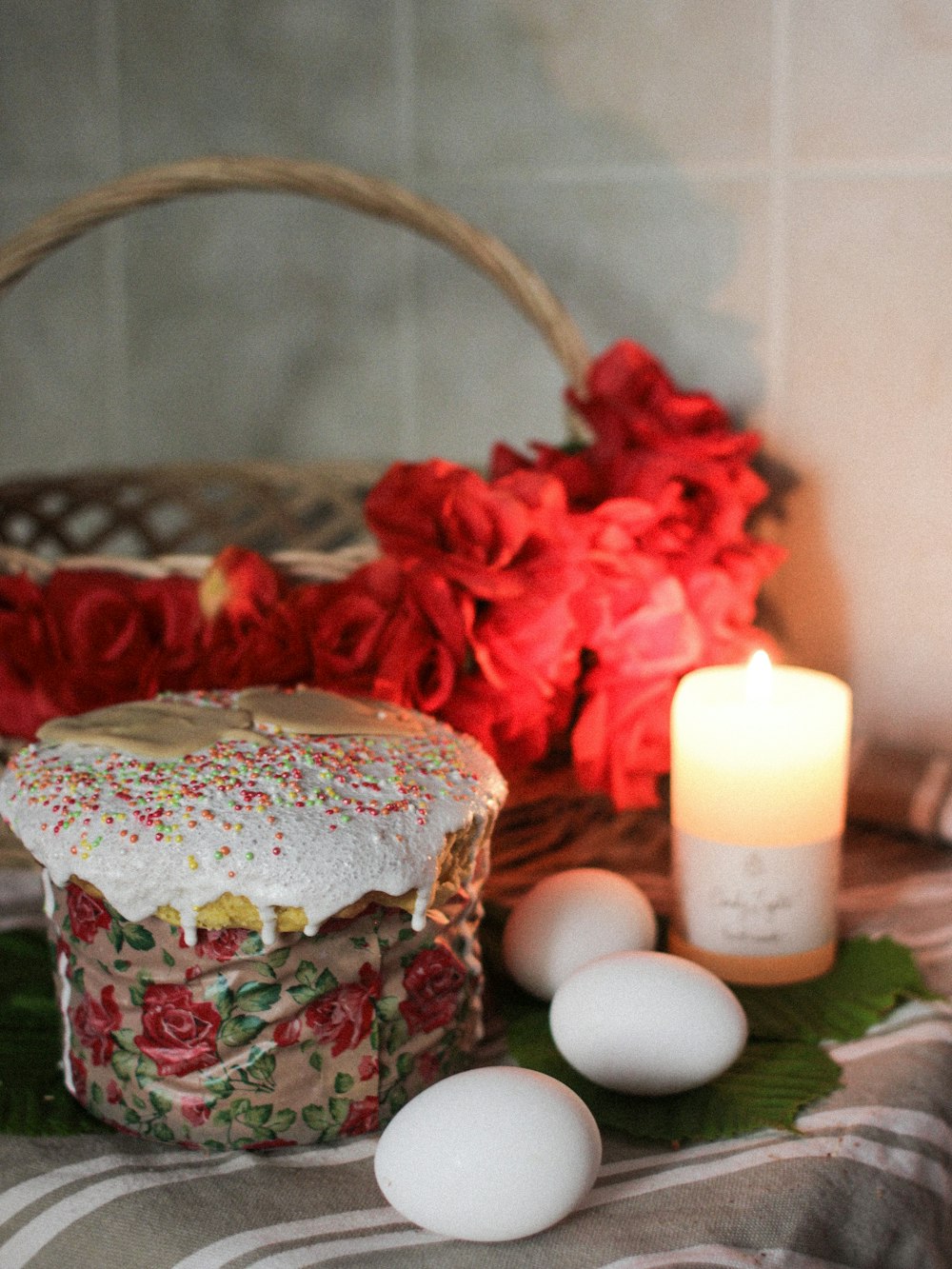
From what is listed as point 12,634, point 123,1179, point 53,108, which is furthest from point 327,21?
point 123,1179

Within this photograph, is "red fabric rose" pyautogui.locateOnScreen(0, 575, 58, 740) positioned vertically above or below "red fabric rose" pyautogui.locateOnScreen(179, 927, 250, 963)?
above

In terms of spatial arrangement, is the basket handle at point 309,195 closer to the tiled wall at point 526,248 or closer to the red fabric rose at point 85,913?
the tiled wall at point 526,248

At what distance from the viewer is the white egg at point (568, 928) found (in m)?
0.65

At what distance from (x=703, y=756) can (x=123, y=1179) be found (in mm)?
344

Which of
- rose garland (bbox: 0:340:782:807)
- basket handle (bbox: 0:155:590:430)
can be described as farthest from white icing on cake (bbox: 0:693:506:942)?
basket handle (bbox: 0:155:590:430)

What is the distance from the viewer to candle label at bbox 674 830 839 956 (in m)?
0.67

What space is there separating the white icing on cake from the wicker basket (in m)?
0.20

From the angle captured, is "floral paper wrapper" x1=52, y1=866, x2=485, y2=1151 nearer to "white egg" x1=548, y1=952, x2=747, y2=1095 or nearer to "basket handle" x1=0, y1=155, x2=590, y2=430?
"white egg" x1=548, y1=952, x2=747, y2=1095

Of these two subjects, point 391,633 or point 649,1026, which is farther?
point 391,633

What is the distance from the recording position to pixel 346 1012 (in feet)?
1.79

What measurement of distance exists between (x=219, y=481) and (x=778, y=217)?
53cm

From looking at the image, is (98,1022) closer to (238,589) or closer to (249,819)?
(249,819)

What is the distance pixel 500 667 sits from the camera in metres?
0.69

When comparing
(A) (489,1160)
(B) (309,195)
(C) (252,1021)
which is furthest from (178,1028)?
(B) (309,195)
